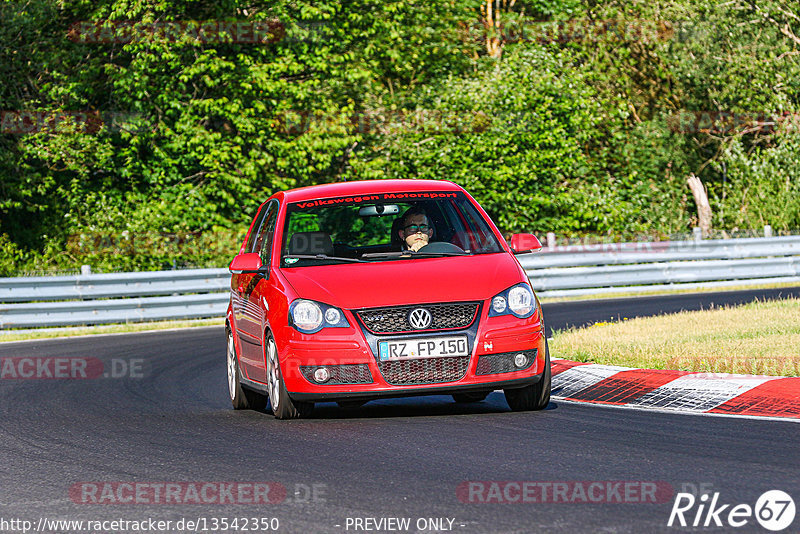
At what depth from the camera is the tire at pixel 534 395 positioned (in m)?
9.32

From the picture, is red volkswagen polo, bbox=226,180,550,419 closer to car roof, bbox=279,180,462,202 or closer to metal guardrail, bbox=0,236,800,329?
car roof, bbox=279,180,462,202

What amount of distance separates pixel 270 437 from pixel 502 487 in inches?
102

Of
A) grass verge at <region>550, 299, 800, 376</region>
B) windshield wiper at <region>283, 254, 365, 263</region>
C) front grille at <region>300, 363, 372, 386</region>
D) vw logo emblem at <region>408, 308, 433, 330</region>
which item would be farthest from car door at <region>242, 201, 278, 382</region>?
grass verge at <region>550, 299, 800, 376</region>

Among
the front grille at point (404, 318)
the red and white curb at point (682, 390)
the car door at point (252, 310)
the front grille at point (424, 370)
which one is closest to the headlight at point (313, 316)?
the front grille at point (404, 318)

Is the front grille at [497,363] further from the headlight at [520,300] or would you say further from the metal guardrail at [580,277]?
the metal guardrail at [580,277]

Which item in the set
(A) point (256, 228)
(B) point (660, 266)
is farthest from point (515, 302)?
(B) point (660, 266)

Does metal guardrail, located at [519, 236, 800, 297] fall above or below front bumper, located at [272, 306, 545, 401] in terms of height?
below

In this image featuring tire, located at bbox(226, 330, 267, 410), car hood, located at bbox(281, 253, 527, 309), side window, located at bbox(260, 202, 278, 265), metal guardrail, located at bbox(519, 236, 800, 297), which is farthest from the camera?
metal guardrail, located at bbox(519, 236, 800, 297)

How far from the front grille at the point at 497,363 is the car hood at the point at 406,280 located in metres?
0.41

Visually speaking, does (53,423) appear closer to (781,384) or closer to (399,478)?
(399,478)

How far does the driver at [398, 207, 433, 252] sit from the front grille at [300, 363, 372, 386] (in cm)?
186

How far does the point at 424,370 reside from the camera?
28.8 ft

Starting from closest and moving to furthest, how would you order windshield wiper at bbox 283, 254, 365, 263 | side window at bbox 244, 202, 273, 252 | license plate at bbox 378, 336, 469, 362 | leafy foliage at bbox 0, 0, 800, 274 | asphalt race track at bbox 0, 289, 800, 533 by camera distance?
1. asphalt race track at bbox 0, 289, 800, 533
2. license plate at bbox 378, 336, 469, 362
3. windshield wiper at bbox 283, 254, 365, 263
4. side window at bbox 244, 202, 273, 252
5. leafy foliage at bbox 0, 0, 800, 274

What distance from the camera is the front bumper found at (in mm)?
8766
